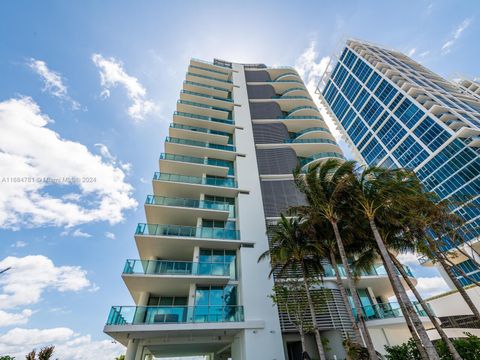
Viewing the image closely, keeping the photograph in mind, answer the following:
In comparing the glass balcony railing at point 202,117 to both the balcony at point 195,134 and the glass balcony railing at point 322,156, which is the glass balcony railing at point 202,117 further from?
the glass balcony railing at point 322,156

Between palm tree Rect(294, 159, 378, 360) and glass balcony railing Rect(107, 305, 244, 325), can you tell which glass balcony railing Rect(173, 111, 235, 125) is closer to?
palm tree Rect(294, 159, 378, 360)

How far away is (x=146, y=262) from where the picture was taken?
14.1 m

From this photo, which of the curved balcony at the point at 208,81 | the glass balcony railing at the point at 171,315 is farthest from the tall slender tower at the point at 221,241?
the curved balcony at the point at 208,81

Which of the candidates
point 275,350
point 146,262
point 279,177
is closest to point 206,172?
point 279,177

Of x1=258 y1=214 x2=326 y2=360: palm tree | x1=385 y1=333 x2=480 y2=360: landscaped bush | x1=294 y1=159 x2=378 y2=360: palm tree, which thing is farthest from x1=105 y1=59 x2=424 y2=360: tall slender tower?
x1=294 y1=159 x2=378 y2=360: palm tree

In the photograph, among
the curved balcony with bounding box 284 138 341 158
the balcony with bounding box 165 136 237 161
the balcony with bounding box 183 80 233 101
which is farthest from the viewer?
the balcony with bounding box 183 80 233 101

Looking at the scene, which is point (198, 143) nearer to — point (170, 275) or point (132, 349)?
point (170, 275)

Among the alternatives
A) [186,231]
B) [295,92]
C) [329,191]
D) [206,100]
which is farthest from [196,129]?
[329,191]

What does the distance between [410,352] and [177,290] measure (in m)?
14.5

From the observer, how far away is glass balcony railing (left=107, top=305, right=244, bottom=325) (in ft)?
37.6

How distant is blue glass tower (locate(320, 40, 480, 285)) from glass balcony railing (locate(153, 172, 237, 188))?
62.4ft

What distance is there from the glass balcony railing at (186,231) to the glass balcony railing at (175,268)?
2204mm

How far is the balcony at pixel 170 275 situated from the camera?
13.6m

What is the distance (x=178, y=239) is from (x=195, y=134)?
13088mm
